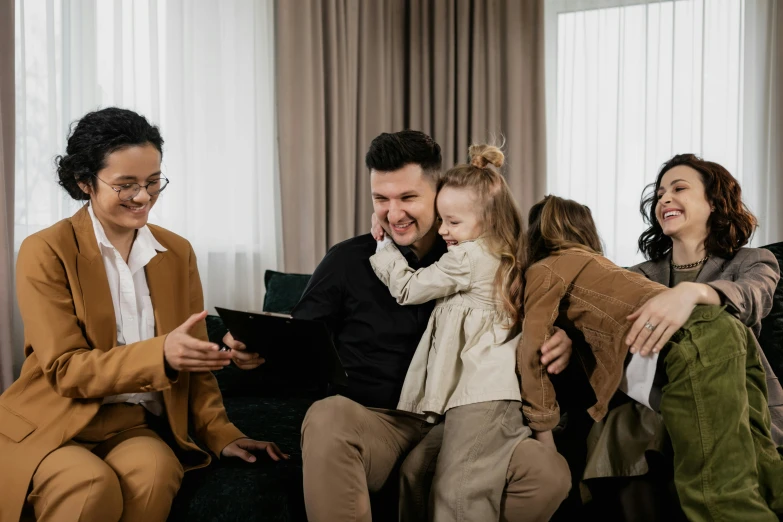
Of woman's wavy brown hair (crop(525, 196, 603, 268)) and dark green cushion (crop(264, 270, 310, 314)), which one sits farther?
dark green cushion (crop(264, 270, 310, 314))

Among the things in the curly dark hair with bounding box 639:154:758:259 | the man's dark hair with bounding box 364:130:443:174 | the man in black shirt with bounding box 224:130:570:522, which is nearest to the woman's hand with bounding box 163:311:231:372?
the man in black shirt with bounding box 224:130:570:522

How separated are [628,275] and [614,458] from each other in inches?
17.0

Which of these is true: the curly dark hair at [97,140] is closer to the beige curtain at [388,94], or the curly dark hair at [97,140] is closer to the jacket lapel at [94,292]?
the jacket lapel at [94,292]

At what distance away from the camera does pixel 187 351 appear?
4.76 ft

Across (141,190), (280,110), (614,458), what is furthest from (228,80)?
(614,458)

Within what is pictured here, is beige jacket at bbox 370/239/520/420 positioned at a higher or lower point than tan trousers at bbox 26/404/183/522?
higher

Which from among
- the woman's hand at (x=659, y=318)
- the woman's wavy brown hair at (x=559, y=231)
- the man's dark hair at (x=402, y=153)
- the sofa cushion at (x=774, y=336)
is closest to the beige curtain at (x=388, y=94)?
the man's dark hair at (x=402, y=153)

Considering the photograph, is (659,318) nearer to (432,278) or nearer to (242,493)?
(432,278)

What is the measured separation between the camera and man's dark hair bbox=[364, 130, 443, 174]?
1.86 m

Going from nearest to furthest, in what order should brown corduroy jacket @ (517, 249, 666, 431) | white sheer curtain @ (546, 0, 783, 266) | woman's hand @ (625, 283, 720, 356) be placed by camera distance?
woman's hand @ (625, 283, 720, 356) < brown corduroy jacket @ (517, 249, 666, 431) < white sheer curtain @ (546, 0, 783, 266)

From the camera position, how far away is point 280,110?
10.8 ft

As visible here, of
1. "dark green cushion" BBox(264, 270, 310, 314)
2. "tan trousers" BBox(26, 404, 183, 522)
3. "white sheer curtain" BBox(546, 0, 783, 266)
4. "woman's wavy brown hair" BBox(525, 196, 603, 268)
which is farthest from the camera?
"white sheer curtain" BBox(546, 0, 783, 266)

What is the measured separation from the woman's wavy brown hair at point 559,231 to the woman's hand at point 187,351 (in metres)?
0.83

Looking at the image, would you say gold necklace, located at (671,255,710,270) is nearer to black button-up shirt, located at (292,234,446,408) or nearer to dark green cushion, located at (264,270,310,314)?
black button-up shirt, located at (292,234,446,408)
